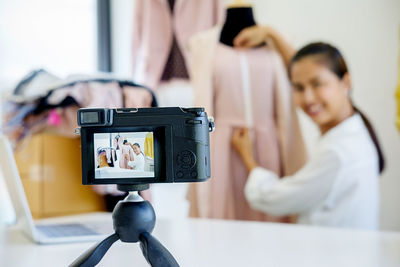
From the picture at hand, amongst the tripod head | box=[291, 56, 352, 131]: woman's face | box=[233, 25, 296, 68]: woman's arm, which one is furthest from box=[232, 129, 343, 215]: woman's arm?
the tripod head

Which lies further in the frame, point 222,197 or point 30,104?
point 222,197

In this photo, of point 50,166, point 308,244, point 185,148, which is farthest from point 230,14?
point 185,148

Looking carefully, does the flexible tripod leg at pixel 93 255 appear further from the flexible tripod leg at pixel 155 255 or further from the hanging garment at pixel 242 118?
the hanging garment at pixel 242 118

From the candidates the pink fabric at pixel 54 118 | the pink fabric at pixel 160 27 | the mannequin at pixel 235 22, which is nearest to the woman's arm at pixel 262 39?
the mannequin at pixel 235 22

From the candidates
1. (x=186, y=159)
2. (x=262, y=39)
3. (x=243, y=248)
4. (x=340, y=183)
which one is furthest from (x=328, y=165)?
(x=186, y=159)

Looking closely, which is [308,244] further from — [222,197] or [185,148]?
[222,197]

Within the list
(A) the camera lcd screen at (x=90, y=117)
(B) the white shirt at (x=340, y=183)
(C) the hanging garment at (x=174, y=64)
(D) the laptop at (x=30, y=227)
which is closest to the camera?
(A) the camera lcd screen at (x=90, y=117)

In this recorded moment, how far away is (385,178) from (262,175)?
49 cm

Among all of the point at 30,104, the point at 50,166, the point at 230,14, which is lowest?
the point at 50,166

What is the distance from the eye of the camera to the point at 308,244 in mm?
1078

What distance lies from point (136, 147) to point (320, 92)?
4.98 ft

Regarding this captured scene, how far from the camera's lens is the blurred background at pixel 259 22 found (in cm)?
194

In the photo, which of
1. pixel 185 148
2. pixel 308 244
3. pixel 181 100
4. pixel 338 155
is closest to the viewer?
pixel 185 148

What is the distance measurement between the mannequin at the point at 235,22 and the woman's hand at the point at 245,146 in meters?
0.42
